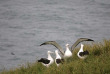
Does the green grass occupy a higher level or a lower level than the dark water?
higher

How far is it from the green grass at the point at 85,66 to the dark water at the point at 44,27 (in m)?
13.4

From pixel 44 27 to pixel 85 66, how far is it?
39017 millimetres

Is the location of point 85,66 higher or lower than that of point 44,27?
higher

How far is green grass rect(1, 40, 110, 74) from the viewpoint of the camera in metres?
12.2

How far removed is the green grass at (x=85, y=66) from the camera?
12.2 meters

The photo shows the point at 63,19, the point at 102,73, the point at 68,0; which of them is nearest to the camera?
the point at 102,73

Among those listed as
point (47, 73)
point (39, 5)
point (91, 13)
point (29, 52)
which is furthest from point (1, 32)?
point (47, 73)

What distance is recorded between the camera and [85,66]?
1245 cm

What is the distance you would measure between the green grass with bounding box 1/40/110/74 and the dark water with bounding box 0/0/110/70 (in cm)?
1342

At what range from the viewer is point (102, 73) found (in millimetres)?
11883

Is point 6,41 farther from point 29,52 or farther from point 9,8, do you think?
point 9,8

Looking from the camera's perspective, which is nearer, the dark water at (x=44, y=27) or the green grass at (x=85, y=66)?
the green grass at (x=85, y=66)

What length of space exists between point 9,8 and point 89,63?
4998 cm

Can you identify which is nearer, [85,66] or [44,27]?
[85,66]
